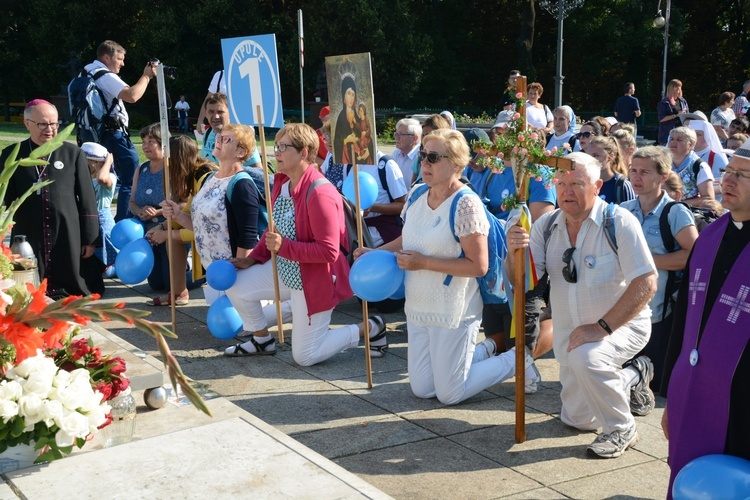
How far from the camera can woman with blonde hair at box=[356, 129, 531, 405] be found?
18.4ft

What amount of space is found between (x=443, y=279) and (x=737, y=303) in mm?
2458

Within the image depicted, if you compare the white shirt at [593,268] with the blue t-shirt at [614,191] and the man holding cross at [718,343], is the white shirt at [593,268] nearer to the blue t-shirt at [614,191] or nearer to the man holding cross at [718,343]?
the man holding cross at [718,343]

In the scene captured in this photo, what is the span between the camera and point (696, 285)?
12.3 ft

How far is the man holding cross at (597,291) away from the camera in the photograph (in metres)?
4.90

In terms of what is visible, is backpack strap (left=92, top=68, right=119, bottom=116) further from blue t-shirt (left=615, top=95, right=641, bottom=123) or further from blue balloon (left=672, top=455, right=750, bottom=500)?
blue t-shirt (left=615, top=95, right=641, bottom=123)

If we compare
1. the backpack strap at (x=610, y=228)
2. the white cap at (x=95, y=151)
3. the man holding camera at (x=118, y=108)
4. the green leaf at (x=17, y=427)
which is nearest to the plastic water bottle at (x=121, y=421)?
the green leaf at (x=17, y=427)

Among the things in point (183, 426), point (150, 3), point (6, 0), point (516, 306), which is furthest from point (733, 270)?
point (6, 0)

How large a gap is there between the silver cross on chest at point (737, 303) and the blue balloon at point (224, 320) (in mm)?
4415

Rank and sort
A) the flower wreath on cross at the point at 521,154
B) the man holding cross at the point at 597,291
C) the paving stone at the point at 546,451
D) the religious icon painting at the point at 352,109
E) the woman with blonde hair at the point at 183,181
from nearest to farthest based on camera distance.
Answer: the paving stone at the point at 546,451 → the man holding cross at the point at 597,291 → the flower wreath on cross at the point at 521,154 → the religious icon painting at the point at 352,109 → the woman with blonde hair at the point at 183,181

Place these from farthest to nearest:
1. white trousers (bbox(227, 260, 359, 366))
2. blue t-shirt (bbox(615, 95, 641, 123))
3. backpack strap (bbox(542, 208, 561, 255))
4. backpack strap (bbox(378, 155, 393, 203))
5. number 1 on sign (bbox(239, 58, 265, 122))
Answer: blue t-shirt (bbox(615, 95, 641, 123)), backpack strap (bbox(378, 155, 393, 203)), number 1 on sign (bbox(239, 58, 265, 122)), white trousers (bbox(227, 260, 359, 366)), backpack strap (bbox(542, 208, 561, 255))

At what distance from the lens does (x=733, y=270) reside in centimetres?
355

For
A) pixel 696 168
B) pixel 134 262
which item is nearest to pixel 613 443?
pixel 696 168

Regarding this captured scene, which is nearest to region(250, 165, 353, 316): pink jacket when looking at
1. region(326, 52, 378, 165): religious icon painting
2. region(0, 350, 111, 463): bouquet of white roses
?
region(326, 52, 378, 165): religious icon painting

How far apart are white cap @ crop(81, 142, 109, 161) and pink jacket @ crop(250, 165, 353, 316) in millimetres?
3489
